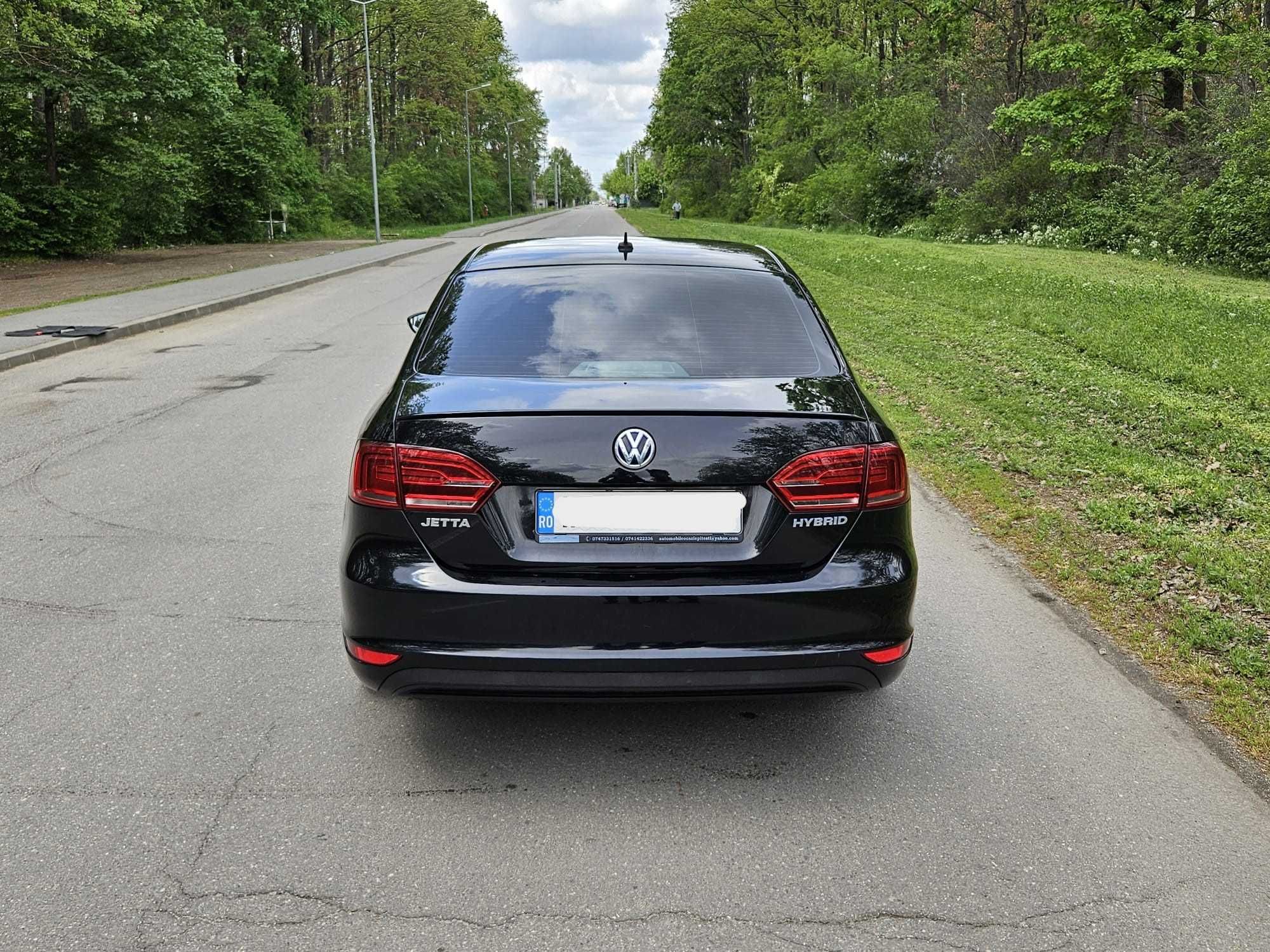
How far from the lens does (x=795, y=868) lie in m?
2.69

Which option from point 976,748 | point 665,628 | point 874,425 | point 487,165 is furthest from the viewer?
point 487,165

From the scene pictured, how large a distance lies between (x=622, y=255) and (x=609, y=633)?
1.75 meters

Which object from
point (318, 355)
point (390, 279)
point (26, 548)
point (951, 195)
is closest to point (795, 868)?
point (26, 548)

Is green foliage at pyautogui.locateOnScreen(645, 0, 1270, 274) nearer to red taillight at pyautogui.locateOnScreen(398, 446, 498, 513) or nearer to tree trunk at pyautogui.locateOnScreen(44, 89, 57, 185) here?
red taillight at pyautogui.locateOnScreen(398, 446, 498, 513)

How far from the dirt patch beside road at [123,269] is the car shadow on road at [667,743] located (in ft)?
51.5

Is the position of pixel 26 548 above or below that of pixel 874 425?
below

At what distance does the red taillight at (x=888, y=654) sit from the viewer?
304cm

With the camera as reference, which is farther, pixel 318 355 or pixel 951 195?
pixel 951 195

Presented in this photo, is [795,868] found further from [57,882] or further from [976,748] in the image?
[57,882]

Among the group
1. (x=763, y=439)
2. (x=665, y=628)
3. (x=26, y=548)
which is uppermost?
(x=763, y=439)

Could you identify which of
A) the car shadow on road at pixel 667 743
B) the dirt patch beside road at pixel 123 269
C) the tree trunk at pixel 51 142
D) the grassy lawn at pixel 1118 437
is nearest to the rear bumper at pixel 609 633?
the car shadow on road at pixel 667 743

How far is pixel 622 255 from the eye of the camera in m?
4.04

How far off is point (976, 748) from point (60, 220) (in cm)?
2839

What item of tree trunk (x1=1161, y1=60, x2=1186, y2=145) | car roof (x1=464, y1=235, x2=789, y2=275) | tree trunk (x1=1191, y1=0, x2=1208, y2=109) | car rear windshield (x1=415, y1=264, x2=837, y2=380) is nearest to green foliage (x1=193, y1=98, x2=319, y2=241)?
tree trunk (x1=1161, y1=60, x2=1186, y2=145)
